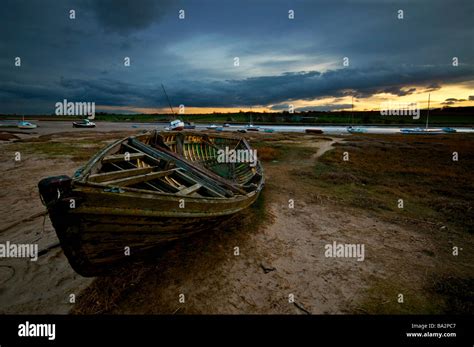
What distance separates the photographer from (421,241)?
6672mm

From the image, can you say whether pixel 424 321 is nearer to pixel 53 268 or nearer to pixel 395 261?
pixel 395 261

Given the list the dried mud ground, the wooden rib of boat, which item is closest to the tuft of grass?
the dried mud ground
